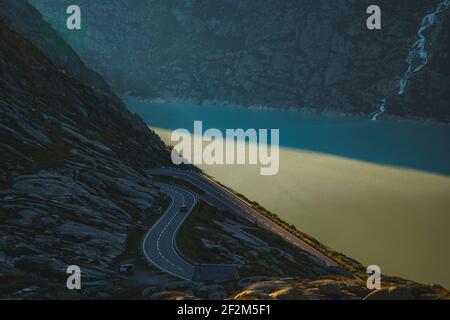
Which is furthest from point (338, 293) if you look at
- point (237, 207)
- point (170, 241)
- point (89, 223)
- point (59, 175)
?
point (237, 207)

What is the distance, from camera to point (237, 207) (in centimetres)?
9412

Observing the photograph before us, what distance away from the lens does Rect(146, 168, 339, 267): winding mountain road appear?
8051 cm

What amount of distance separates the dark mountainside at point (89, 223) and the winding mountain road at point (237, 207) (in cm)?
330

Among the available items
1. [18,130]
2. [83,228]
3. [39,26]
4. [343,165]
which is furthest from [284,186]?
[39,26]

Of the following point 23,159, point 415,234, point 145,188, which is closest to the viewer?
point 23,159

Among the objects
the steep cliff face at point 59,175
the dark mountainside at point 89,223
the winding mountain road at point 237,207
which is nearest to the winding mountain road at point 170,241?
the dark mountainside at point 89,223

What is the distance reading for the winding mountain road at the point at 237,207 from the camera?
80.5 m

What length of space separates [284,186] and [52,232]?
88.5 metres

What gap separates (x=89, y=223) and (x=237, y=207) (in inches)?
1535

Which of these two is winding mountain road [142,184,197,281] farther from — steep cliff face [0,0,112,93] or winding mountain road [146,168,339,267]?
steep cliff face [0,0,112,93]

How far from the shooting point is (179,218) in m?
73.6

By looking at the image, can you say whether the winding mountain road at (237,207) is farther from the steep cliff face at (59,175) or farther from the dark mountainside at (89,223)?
the steep cliff face at (59,175)

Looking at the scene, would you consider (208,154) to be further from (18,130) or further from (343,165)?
(18,130)
